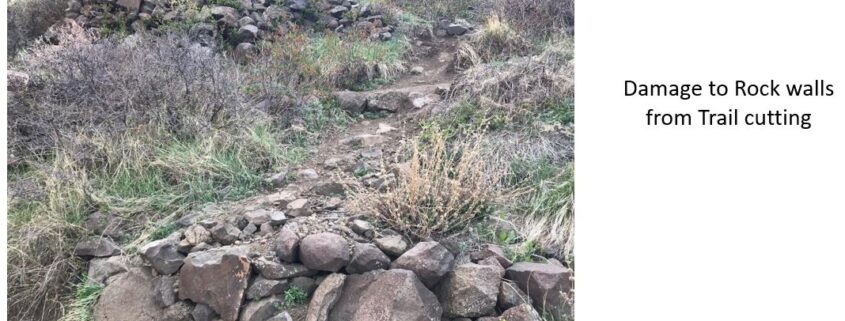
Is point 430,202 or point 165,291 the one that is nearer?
point 165,291

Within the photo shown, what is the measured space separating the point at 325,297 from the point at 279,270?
30 centimetres

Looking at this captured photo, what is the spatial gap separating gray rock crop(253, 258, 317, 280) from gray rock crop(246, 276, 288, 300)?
1.1 inches

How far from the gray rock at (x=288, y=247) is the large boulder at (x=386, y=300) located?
1.09ft

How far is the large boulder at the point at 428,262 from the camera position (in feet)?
9.87

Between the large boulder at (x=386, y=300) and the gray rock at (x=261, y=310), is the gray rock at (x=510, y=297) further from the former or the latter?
the gray rock at (x=261, y=310)

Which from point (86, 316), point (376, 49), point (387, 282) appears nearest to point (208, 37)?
point (376, 49)

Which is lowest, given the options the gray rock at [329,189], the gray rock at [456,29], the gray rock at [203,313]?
the gray rock at [203,313]

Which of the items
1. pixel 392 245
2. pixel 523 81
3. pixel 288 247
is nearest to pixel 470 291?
pixel 392 245

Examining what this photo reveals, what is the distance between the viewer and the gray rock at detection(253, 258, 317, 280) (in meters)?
3.09

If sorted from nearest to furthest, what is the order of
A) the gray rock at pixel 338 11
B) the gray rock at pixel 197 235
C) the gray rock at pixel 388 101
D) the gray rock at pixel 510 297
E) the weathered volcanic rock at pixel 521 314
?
the weathered volcanic rock at pixel 521 314 < the gray rock at pixel 510 297 < the gray rock at pixel 197 235 < the gray rock at pixel 388 101 < the gray rock at pixel 338 11

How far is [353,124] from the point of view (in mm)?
5809

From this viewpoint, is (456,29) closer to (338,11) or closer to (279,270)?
(338,11)

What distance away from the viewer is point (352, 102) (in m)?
6.07

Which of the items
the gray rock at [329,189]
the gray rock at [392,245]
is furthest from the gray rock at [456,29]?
the gray rock at [392,245]
